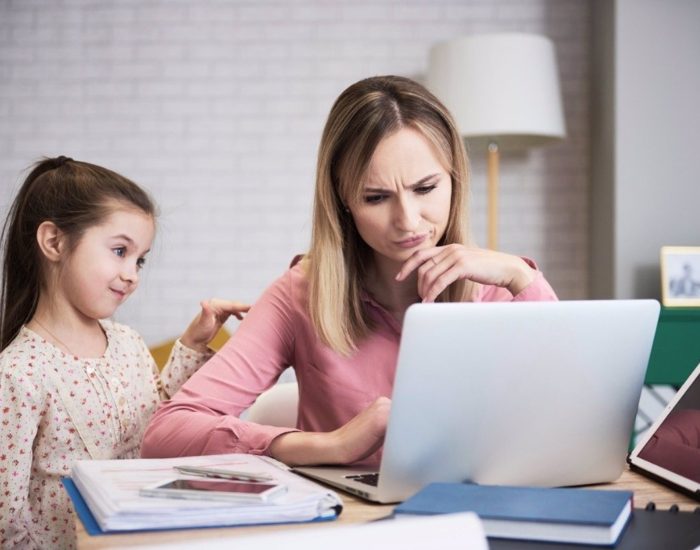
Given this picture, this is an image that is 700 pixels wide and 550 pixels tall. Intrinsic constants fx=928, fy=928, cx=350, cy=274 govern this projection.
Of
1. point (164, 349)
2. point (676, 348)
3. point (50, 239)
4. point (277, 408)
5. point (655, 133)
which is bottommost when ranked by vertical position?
point (164, 349)

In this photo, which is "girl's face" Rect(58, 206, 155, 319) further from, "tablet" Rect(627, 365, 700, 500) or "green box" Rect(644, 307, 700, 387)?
"green box" Rect(644, 307, 700, 387)

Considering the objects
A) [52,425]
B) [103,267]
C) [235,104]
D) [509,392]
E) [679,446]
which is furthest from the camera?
[235,104]

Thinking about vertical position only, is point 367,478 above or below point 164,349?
above

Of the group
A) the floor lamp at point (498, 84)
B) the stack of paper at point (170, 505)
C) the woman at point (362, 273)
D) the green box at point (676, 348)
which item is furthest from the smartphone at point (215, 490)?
the floor lamp at point (498, 84)

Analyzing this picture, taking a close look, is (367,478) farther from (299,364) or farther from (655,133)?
(655,133)

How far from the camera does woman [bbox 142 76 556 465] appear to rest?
151 centimetres

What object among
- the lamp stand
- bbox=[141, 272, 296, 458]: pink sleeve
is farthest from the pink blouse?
the lamp stand

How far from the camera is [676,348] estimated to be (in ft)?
11.2

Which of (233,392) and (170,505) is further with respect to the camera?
(233,392)

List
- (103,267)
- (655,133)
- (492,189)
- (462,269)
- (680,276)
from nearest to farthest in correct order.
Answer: (462,269), (103,267), (680,276), (655,133), (492,189)

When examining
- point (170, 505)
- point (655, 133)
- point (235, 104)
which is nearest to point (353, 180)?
point (170, 505)

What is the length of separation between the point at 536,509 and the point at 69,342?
1.19 metres

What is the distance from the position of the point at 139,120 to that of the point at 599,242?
220cm

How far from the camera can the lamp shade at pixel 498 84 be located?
145 inches
